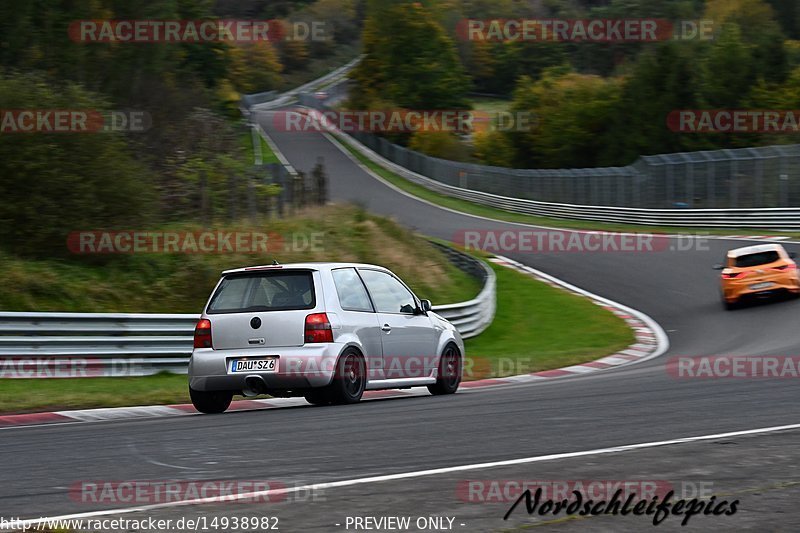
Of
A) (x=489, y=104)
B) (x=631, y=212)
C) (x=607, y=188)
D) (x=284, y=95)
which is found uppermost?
(x=284, y=95)

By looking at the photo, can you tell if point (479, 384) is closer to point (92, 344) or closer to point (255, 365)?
point (255, 365)

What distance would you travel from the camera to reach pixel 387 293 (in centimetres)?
1236

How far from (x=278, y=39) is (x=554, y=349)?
134 m

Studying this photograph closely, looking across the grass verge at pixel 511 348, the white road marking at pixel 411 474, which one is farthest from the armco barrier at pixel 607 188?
the white road marking at pixel 411 474

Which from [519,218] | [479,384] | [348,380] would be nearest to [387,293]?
[348,380]

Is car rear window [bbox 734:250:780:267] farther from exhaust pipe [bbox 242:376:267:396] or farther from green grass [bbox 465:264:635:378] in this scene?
exhaust pipe [bbox 242:376:267:396]

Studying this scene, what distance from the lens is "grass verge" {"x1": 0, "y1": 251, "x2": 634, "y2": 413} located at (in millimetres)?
12641

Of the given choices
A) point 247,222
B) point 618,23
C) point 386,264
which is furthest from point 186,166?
point 618,23

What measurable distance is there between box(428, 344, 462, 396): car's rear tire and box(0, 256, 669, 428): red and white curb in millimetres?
440

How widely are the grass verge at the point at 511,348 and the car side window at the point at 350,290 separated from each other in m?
2.53

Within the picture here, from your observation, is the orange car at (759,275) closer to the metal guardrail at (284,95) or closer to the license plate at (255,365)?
the license plate at (255,365)

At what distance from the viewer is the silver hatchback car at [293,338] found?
10891mm

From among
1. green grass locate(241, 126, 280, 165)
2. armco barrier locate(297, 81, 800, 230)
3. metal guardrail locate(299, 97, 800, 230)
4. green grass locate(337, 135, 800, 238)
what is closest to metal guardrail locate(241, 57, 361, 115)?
green grass locate(241, 126, 280, 165)

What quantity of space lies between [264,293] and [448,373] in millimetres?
Answer: 2788
